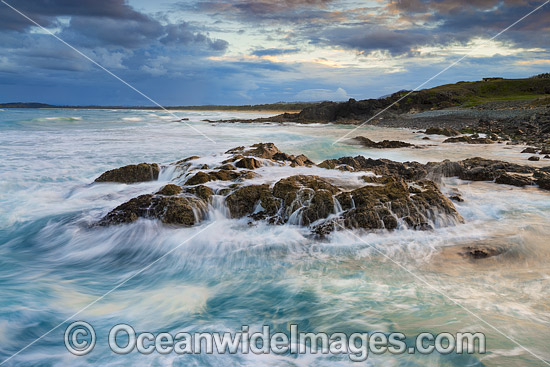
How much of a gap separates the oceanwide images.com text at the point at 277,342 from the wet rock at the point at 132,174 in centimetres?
701

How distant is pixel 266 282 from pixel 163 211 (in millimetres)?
2941

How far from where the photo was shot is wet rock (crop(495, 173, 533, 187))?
32.6 feet

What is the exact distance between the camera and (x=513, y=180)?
10.0 meters

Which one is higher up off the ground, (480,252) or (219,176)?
(219,176)

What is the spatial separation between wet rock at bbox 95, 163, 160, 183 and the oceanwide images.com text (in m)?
7.01

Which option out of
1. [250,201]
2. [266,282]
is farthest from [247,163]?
[266,282]

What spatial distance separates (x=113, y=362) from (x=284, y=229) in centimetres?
377

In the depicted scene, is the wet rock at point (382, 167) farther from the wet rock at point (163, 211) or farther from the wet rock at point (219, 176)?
the wet rock at point (163, 211)

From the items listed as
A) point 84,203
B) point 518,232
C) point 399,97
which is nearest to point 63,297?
point 84,203

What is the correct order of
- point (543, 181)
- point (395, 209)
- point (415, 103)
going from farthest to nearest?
point (415, 103) < point (543, 181) < point (395, 209)

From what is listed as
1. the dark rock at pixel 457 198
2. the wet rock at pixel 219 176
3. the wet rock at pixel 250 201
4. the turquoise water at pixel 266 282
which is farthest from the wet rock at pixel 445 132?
the wet rock at pixel 250 201

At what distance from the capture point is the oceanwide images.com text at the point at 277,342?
3787 millimetres

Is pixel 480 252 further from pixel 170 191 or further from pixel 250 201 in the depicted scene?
pixel 170 191

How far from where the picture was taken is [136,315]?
4.70 meters
